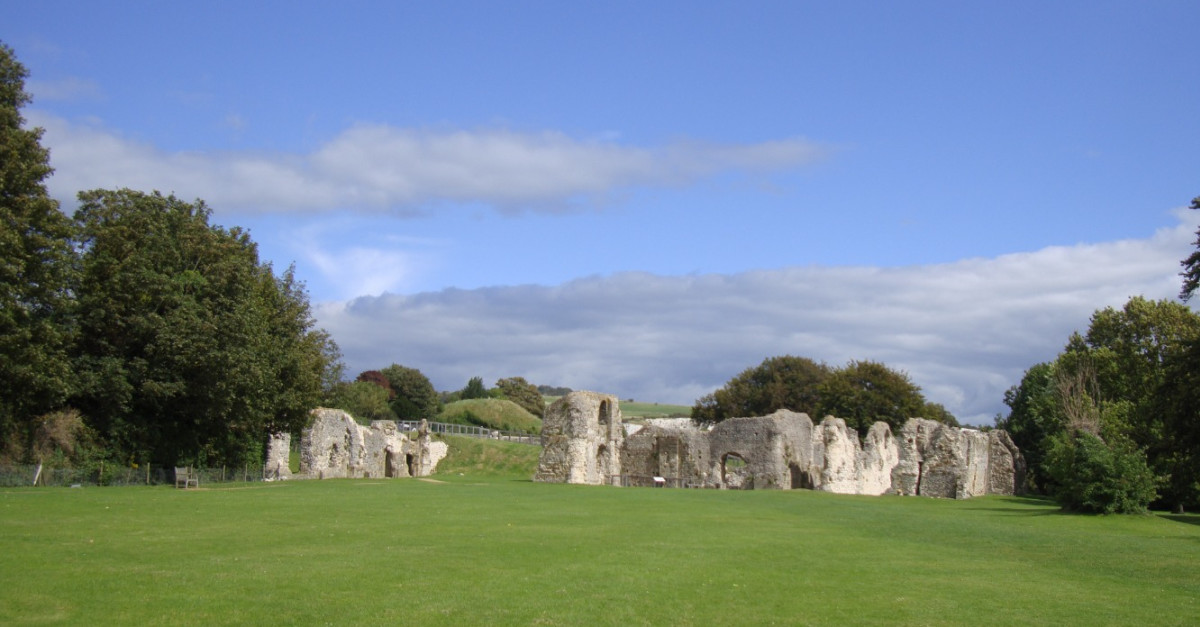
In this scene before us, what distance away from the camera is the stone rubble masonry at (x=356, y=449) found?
4547 centimetres

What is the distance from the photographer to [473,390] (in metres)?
127

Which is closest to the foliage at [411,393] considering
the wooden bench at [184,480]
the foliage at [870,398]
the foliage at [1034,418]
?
the foliage at [870,398]

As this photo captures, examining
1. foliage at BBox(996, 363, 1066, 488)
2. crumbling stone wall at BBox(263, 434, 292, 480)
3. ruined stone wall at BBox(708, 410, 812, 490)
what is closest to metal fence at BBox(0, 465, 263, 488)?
crumbling stone wall at BBox(263, 434, 292, 480)

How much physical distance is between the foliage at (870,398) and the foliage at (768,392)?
5.42 m

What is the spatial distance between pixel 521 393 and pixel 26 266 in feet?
287

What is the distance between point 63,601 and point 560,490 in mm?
24471

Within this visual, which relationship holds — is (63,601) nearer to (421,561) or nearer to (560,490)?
(421,561)

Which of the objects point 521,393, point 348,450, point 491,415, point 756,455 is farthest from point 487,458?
point 521,393

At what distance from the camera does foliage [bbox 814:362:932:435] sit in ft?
220

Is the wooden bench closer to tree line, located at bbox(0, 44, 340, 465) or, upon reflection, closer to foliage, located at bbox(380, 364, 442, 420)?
tree line, located at bbox(0, 44, 340, 465)

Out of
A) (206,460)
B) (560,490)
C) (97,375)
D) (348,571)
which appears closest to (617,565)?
(348,571)

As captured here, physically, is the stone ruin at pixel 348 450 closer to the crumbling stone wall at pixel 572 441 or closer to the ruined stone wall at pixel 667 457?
the crumbling stone wall at pixel 572 441

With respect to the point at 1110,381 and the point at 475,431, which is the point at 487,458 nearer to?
the point at 475,431

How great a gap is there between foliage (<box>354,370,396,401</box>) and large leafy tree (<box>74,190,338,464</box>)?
60.3m
